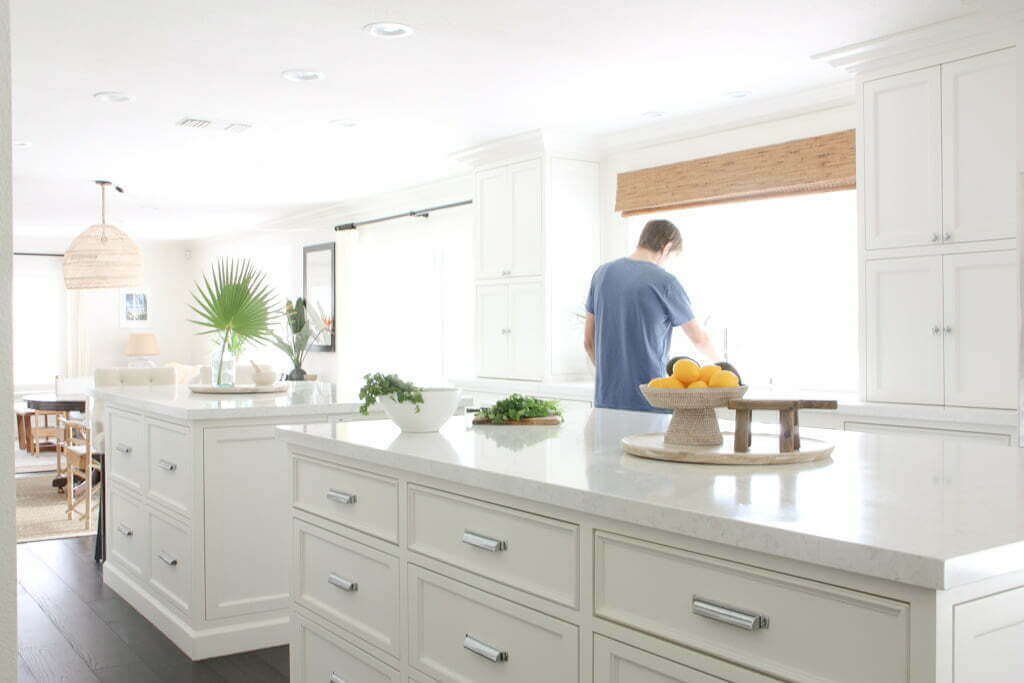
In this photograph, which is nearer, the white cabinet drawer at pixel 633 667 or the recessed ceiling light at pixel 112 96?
the white cabinet drawer at pixel 633 667

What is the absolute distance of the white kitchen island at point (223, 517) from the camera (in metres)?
3.42

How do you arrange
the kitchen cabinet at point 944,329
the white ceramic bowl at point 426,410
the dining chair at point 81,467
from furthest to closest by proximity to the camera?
the dining chair at point 81,467 < the kitchen cabinet at point 944,329 < the white ceramic bowl at point 426,410

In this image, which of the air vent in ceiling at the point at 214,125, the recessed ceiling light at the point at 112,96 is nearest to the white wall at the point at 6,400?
the recessed ceiling light at the point at 112,96

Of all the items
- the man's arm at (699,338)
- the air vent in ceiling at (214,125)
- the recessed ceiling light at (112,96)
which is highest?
the air vent in ceiling at (214,125)

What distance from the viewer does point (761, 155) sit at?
198 inches

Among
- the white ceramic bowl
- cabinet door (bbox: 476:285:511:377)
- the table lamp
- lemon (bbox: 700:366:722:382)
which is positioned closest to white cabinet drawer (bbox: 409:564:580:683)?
the white ceramic bowl

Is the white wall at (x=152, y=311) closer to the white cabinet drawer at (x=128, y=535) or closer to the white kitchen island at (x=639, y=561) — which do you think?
the white cabinet drawer at (x=128, y=535)

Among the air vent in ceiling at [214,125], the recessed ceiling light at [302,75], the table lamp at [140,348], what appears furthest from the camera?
the table lamp at [140,348]

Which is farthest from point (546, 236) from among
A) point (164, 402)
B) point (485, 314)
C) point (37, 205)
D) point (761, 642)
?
point (37, 205)

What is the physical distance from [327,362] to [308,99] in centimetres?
464

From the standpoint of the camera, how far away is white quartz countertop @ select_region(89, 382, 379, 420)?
11.2 feet

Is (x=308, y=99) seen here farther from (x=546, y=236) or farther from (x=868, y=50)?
(x=868, y=50)

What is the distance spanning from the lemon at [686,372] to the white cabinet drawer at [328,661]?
2.84 ft

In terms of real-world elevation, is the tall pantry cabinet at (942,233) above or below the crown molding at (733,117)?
below
